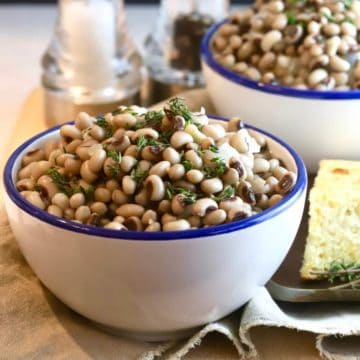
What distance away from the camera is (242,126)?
3.10 ft

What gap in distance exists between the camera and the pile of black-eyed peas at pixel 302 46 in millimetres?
1123

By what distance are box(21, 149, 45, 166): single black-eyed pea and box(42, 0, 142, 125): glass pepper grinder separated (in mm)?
444

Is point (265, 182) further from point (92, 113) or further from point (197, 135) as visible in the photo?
point (92, 113)

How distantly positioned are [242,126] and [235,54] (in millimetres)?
296

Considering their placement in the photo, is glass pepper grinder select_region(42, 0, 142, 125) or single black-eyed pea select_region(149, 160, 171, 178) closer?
single black-eyed pea select_region(149, 160, 171, 178)

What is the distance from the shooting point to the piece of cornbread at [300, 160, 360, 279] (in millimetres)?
937

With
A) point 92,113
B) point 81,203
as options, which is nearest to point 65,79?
point 92,113

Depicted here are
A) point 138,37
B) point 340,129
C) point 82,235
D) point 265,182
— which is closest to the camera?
point 82,235

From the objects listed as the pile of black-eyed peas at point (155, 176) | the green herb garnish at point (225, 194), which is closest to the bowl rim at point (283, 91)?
the pile of black-eyed peas at point (155, 176)

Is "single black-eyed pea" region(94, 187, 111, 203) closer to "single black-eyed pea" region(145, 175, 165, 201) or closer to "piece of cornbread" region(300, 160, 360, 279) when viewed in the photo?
"single black-eyed pea" region(145, 175, 165, 201)

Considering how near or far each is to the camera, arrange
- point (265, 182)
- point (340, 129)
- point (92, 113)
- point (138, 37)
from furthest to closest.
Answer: point (138, 37) < point (92, 113) < point (340, 129) < point (265, 182)

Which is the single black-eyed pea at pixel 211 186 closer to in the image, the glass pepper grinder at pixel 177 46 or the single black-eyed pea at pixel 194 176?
the single black-eyed pea at pixel 194 176

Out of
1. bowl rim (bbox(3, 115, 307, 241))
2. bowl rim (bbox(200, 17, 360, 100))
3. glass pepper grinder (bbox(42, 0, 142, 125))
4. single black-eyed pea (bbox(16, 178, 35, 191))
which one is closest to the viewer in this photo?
bowl rim (bbox(3, 115, 307, 241))

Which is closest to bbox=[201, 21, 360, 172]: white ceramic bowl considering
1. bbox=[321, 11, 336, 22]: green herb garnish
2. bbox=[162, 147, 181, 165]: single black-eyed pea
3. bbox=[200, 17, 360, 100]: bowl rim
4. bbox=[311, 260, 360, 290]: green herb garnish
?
bbox=[200, 17, 360, 100]: bowl rim
